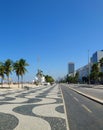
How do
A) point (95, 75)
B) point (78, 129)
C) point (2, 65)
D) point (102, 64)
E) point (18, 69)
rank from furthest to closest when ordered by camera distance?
1. point (95, 75)
2. point (102, 64)
3. point (18, 69)
4. point (2, 65)
5. point (78, 129)

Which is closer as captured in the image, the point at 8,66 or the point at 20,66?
the point at 8,66

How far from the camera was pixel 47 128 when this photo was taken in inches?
362

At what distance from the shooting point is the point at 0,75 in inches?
3034

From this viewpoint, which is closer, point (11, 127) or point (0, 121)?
point (11, 127)

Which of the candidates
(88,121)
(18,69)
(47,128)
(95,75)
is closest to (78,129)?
(47,128)

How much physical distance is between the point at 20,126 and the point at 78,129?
211 cm

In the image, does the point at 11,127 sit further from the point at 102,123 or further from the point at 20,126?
the point at 102,123

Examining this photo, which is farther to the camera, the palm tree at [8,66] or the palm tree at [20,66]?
the palm tree at [20,66]

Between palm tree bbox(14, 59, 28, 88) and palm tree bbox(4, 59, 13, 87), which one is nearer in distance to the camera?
palm tree bbox(4, 59, 13, 87)

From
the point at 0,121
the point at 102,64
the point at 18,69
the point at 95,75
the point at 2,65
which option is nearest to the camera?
the point at 0,121

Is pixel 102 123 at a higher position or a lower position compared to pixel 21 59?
lower

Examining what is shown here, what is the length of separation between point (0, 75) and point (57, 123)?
2696 inches

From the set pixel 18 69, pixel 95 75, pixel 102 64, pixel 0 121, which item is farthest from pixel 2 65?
pixel 95 75

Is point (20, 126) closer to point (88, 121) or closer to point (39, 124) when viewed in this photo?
point (39, 124)
